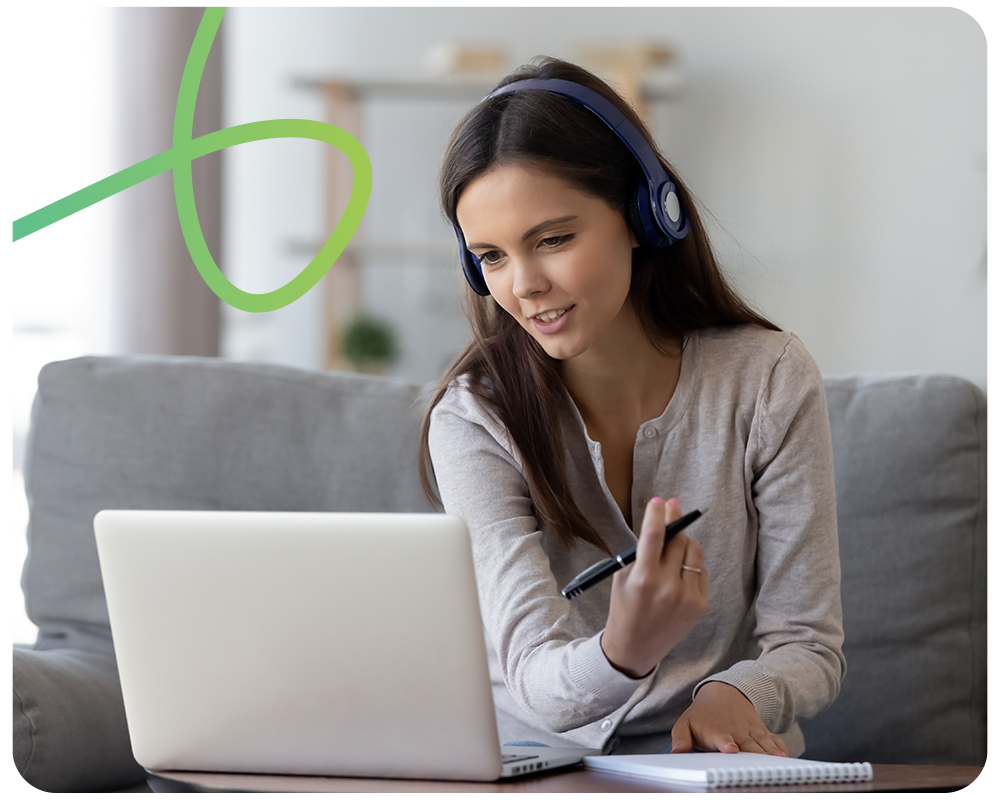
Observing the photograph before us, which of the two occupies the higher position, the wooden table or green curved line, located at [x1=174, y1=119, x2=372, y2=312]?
green curved line, located at [x1=174, y1=119, x2=372, y2=312]

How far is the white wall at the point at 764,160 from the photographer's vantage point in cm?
266

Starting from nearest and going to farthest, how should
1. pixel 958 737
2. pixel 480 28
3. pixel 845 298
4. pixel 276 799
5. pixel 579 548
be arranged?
pixel 276 799 < pixel 579 548 < pixel 958 737 < pixel 845 298 < pixel 480 28

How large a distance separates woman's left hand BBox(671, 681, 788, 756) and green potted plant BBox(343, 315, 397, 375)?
86.9 inches

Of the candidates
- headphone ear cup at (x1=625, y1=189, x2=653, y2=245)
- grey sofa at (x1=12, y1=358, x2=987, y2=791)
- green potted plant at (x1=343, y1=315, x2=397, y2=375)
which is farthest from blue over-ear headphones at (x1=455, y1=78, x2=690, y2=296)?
green potted plant at (x1=343, y1=315, x2=397, y2=375)

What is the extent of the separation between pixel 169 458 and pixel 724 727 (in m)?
0.83

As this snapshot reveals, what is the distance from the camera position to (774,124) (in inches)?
114

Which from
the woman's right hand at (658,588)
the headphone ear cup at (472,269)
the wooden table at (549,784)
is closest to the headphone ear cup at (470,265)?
the headphone ear cup at (472,269)

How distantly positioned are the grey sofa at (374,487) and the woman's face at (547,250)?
16.8 inches

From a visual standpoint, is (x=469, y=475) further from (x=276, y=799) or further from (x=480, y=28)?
(x=480, y=28)

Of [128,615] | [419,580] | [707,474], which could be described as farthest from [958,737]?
[128,615]

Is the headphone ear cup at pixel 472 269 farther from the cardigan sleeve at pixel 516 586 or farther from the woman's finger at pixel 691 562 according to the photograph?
the woman's finger at pixel 691 562

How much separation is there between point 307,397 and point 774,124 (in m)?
2.03

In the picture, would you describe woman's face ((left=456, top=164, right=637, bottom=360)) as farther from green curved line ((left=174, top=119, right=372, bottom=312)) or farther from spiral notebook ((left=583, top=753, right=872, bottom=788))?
spiral notebook ((left=583, top=753, right=872, bottom=788))

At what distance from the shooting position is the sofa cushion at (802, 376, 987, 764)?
1.25 meters
